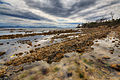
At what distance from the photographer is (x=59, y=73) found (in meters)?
3.36

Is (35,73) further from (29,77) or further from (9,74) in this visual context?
(9,74)

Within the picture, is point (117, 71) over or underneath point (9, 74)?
over

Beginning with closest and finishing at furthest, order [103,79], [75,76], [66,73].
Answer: [103,79], [75,76], [66,73]

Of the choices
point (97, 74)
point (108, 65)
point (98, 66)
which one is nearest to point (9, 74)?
point (97, 74)

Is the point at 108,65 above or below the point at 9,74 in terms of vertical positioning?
above

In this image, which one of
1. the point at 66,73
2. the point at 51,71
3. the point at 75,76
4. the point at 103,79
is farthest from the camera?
the point at 51,71

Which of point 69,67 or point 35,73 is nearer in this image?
point 35,73

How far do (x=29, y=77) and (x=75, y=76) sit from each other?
2320mm

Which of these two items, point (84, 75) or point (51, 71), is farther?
point (51, 71)

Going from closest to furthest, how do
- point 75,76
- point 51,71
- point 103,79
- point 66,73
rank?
point 103,79 → point 75,76 → point 66,73 → point 51,71

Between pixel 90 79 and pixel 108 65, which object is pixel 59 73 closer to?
pixel 90 79

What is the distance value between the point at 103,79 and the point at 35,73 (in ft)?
11.2

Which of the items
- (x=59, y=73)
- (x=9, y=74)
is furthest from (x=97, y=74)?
(x=9, y=74)

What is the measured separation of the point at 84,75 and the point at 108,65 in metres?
1.83
